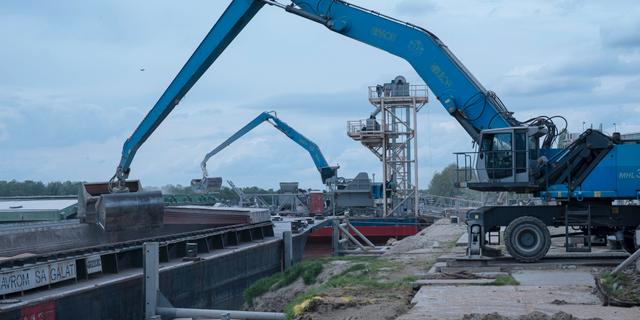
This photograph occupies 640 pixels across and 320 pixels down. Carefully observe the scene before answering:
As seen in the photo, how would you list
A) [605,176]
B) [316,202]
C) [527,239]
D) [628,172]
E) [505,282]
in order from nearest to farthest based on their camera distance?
[505,282] < [628,172] < [605,176] < [527,239] < [316,202]

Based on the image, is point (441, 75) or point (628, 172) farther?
point (441, 75)

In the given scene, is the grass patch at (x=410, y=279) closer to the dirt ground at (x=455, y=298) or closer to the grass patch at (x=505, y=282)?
the dirt ground at (x=455, y=298)

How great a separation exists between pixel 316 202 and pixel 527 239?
30861mm

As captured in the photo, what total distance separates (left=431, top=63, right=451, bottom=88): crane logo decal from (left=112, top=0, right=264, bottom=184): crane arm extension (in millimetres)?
5255

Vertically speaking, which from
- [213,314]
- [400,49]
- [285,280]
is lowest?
[213,314]

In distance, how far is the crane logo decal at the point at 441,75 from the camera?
1850 cm

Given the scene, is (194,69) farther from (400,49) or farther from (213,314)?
(213,314)

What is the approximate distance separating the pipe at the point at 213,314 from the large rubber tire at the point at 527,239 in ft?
19.1

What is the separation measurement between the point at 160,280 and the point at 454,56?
841 cm

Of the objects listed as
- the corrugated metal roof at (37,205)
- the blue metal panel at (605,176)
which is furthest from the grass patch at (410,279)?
the corrugated metal roof at (37,205)

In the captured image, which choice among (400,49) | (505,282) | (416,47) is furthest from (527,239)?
(400,49)

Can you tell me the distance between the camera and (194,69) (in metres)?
22.4

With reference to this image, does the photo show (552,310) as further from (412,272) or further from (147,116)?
(147,116)

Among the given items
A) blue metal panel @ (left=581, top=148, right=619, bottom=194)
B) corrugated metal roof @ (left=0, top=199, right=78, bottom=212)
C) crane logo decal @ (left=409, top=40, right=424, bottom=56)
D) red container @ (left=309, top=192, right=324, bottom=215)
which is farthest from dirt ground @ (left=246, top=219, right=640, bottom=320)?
red container @ (left=309, top=192, right=324, bottom=215)
